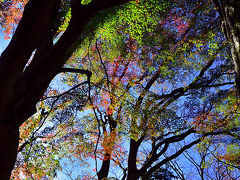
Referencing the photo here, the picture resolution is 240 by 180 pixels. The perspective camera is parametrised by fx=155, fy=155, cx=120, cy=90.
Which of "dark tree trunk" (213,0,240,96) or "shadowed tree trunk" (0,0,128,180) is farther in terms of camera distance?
"shadowed tree trunk" (0,0,128,180)

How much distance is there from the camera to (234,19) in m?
1.17

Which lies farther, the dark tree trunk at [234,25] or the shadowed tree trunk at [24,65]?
the shadowed tree trunk at [24,65]

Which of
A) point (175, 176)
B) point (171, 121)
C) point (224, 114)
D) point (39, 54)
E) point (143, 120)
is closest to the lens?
point (39, 54)

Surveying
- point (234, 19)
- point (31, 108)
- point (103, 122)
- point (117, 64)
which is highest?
point (117, 64)

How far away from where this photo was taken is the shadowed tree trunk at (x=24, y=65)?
247 centimetres

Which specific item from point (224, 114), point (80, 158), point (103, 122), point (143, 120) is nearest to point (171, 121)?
point (143, 120)

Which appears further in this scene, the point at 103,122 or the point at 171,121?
the point at 103,122

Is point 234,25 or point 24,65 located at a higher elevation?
point 24,65

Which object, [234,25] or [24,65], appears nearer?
[234,25]

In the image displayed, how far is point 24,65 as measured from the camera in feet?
9.10

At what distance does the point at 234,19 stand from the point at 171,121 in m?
6.23

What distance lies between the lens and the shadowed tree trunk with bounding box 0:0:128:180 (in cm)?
247

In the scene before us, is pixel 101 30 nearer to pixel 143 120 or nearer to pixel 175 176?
pixel 143 120

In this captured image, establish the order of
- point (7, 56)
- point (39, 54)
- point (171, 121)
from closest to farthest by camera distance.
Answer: point (7, 56), point (39, 54), point (171, 121)
